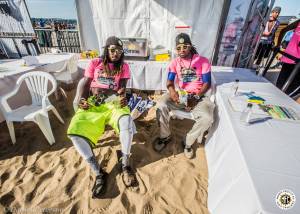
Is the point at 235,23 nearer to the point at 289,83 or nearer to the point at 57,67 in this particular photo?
the point at 289,83

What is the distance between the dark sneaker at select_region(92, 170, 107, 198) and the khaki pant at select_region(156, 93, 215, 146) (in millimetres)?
1064

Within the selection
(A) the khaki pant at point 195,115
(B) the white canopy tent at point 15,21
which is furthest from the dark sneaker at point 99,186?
(B) the white canopy tent at point 15,21

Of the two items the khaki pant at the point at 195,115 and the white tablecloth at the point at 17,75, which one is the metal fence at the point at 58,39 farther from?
the khaki pant at the point at 195,115

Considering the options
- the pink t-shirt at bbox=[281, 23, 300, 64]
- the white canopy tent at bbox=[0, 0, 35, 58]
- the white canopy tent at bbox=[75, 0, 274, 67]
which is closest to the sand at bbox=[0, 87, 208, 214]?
the pink t-shirt at bbox=[281, 23, 300, 64]

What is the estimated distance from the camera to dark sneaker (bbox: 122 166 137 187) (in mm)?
1951

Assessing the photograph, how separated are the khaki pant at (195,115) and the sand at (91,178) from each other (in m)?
0.34

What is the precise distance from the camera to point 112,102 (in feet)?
7.34

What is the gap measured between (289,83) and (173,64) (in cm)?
238

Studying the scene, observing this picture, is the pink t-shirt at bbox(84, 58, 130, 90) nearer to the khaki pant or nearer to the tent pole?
the khaki pant

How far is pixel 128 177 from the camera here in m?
1.99

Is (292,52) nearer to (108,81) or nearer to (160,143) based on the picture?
(160,143)

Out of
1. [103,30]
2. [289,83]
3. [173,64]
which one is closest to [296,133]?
[173,64]

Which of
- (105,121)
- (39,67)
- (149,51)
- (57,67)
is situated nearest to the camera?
(105,121)

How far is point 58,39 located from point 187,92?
318 inches
